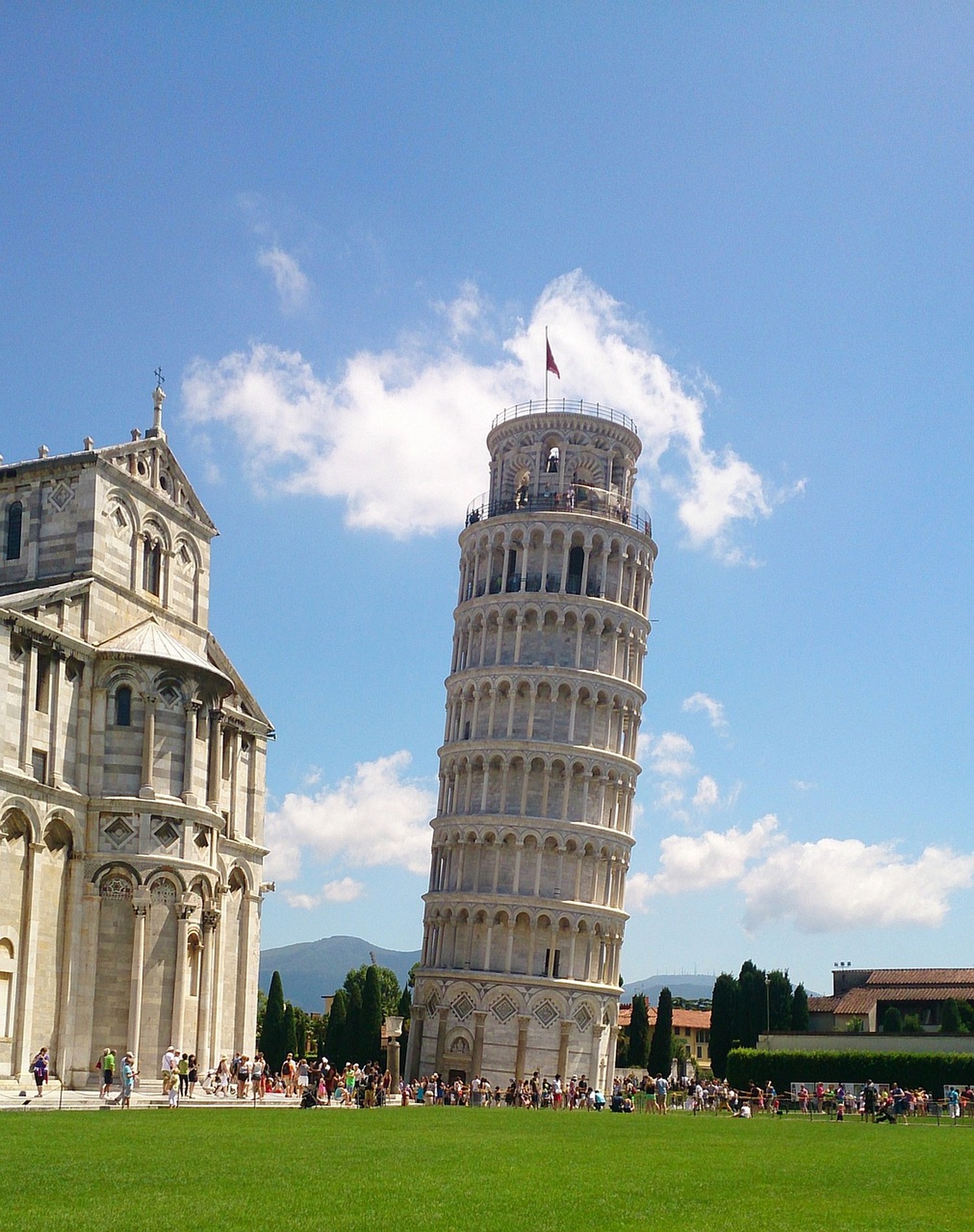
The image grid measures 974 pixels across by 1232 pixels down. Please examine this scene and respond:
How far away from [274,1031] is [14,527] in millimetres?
50858

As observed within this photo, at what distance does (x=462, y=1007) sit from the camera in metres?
78.4

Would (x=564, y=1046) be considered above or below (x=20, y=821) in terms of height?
below

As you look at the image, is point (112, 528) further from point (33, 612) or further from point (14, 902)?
point (14, 902)

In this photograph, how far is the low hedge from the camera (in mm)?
68438

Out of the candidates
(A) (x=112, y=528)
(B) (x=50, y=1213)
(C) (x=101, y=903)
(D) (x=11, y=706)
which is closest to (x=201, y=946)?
(C) (x=101, y=903)

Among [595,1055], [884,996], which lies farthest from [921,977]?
[595,1055]

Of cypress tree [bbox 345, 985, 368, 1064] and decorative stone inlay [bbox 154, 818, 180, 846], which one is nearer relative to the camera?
decorative stone inlay [bbox 154, 818, 180, 846]

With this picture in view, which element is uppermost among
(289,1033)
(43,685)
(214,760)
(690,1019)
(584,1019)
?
(43,685)

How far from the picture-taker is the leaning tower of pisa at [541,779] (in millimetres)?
77938

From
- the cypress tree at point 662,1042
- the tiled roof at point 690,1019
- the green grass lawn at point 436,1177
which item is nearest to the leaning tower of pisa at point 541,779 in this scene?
the cypress tree at point 662,1042

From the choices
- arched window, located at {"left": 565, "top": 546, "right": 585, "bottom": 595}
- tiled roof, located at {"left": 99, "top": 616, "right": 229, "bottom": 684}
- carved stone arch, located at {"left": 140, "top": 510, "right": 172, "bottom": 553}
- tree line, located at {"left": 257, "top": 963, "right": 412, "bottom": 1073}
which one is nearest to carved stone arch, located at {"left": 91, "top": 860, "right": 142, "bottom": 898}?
tiled roof, located at {"left": 99, "top": 616, "right": 229, "bottom": 684}

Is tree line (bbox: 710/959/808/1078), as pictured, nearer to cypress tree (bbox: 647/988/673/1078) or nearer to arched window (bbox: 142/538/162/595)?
cypress tree (bbox: 647/988/673/1078)

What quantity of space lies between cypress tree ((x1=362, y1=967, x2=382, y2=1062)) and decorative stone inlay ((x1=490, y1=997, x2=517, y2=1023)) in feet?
40.2

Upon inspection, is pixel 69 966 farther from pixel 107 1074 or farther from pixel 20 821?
pixel 107 1074
